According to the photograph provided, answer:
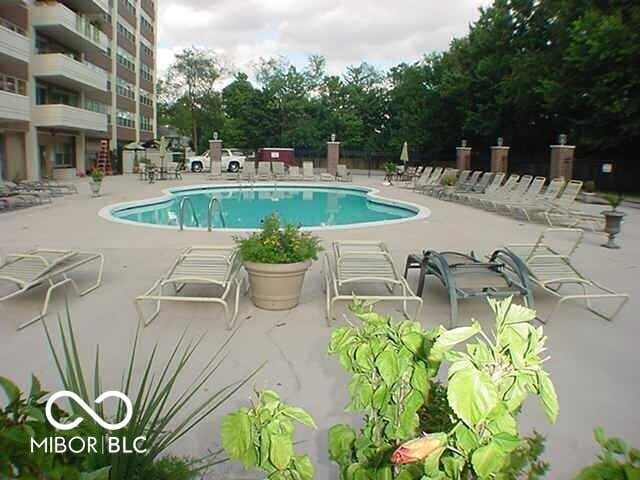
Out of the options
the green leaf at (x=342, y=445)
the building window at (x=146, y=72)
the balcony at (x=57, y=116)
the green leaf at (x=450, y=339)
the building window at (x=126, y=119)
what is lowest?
the green leaf at (x=342, y=445)

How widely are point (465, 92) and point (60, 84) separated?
895 inches

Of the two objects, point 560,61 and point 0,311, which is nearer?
point 0,311

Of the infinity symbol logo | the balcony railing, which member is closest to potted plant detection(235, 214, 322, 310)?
the infinity symbol logo

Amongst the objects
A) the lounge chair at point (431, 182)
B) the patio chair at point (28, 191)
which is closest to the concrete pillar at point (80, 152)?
the patio chair at point (28, 191)

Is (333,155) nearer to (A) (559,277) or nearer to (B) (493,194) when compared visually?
(B) (493,194)

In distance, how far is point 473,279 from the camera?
5.12 metres

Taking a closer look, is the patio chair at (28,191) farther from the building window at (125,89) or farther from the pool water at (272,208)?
the building window at (125,89)

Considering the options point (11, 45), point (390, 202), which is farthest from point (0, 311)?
point (11, 45)

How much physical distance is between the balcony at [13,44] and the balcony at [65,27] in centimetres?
118

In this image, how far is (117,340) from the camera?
14.4 feet

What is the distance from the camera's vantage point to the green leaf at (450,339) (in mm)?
1280

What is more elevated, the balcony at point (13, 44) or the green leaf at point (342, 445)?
the balcony at point (13, 44)

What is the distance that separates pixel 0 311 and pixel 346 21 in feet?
103

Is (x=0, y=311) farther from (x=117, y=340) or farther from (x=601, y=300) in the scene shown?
(x=601, y=300)
